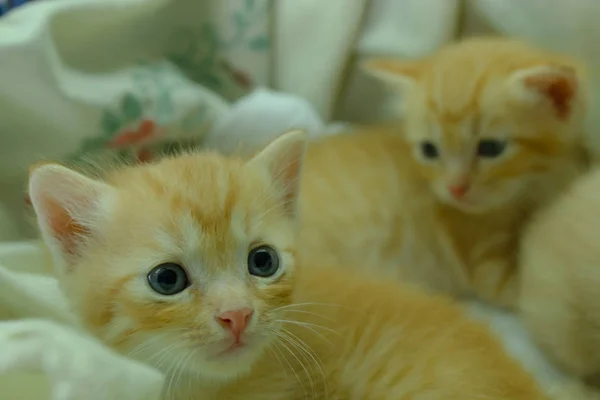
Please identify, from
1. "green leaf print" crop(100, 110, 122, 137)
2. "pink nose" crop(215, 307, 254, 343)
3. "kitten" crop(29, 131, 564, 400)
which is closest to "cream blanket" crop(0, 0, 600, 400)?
"green leaf print" crop(100, 110, 122, 137)

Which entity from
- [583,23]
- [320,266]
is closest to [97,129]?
[320,266]

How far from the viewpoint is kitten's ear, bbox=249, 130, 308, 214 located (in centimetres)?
84

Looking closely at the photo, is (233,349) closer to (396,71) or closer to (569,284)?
(569,284)

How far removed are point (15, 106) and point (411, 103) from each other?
752 mm

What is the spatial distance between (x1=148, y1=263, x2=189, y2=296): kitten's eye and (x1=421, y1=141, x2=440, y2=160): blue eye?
0.75 m

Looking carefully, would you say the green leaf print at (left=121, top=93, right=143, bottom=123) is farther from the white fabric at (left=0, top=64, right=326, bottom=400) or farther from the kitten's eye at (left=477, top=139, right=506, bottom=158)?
the kitten's eye at (left=477, top=139, right=506, bottom=158)

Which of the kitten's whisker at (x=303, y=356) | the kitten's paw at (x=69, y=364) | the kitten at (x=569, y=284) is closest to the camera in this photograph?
the kitten's paw at (x=69, y=364)

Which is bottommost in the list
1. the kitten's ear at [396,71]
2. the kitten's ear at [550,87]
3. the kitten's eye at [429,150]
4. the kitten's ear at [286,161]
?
the kitten's eye at [429,150]

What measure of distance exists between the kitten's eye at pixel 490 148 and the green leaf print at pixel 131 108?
2.08ft

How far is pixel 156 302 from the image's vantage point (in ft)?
2.32

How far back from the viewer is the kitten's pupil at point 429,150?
1343mm

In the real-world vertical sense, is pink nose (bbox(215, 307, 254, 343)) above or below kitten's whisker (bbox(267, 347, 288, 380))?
above

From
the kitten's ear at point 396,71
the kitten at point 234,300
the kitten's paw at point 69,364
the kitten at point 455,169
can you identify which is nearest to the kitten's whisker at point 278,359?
the kitten at point 234,300

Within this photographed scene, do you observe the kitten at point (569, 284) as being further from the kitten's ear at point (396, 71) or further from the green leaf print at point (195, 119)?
the green leaf print at point (195, 119)
